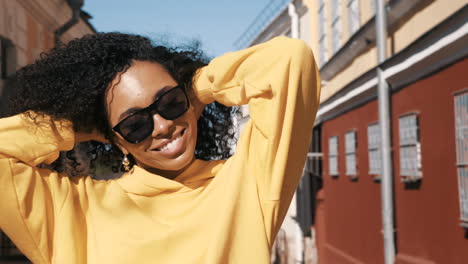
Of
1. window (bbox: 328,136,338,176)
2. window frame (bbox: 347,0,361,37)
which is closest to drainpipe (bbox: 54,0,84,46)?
window frame (bbox: 347,0,361,37)

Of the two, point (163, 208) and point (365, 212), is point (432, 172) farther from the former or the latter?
point (163, 208)

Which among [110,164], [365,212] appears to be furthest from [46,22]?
[110,164]

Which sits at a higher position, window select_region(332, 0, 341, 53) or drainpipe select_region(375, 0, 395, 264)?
window select_region(332, 0, 341, 53)

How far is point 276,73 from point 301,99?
111mm

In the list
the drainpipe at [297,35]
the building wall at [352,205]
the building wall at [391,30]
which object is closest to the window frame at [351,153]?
the building wall at [352,205]

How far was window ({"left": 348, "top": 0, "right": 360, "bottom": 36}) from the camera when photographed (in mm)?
10820

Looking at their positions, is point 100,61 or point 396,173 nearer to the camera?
point 100,61

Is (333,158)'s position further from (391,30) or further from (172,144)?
(172,144)

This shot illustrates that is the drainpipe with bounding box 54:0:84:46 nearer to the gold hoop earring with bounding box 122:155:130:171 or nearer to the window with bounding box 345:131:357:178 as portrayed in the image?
the window with bounding box 345:131:357:178

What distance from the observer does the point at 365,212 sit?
416 inches

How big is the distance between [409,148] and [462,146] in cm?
169

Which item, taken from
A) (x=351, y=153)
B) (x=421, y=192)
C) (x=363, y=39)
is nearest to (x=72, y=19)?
(x=363, y=39)

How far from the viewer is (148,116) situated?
6.54 ft

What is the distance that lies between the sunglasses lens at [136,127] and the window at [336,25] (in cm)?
1098
